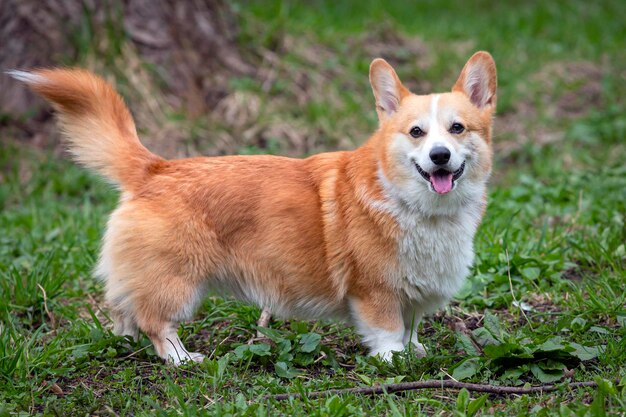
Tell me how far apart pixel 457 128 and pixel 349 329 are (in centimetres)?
131

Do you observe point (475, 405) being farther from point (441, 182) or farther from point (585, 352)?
point (441, 182)

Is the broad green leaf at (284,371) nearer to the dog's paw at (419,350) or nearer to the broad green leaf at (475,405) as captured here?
the dog's paw at (419,350)

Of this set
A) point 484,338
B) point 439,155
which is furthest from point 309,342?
point 439,155

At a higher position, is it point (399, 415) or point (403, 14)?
point (403, 14)

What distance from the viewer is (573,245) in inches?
189

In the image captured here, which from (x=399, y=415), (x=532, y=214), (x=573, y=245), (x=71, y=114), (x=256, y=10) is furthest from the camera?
(x=256, y=10)

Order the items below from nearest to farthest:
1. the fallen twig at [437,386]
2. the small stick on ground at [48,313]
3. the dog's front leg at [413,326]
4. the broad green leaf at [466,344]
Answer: the fallen twig at [437,386] < the broad green leaf at [466,344] < the dog's front leg at [413,326] < the small stick on ground at [48,313]

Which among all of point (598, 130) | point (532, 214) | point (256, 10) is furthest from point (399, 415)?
point (256, 10)

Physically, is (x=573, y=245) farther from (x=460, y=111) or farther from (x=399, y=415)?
(x=399, y=415)

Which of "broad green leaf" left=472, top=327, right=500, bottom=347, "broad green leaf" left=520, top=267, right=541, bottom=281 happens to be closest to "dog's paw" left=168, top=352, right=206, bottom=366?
"broad green leaf" left=472, top=327, right=500, bottom=347

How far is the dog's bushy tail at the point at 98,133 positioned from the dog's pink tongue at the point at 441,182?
56.3 inches

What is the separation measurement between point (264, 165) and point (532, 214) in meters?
2.50

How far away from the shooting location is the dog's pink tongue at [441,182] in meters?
3.53

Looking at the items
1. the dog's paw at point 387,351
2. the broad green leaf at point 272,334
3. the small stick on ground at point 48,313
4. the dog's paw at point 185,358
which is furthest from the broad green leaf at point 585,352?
the small stick on ground at point 48,313
